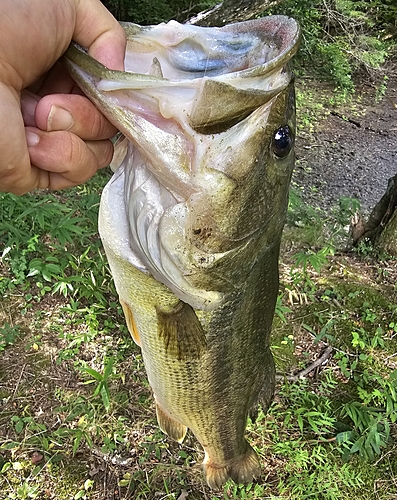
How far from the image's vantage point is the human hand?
47.6 inches

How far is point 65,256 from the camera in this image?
3.45 metres

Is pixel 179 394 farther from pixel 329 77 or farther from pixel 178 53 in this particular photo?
pixel 329 77

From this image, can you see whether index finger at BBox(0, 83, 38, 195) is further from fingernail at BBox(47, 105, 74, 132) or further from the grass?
the grass

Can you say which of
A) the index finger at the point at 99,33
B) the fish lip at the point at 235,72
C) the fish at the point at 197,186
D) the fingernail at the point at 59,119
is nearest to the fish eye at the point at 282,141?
the fish at the point at 197,186

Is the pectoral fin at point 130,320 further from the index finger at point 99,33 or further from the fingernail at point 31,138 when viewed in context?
the index finger at point 99,33

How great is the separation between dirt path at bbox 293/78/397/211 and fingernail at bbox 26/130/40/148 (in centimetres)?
549

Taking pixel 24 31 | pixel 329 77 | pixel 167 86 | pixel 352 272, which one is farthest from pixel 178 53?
pixel 329 77

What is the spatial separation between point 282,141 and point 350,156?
681cm

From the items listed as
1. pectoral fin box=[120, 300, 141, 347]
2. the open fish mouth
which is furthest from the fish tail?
the open fish mouth

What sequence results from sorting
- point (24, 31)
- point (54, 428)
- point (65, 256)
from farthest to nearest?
1. point (65, 256)
2. point (54, 428)
3. point (24, 31)

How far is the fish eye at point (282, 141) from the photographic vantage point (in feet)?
4.71

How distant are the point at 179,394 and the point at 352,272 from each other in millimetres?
2949

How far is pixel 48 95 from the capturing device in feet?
4.45

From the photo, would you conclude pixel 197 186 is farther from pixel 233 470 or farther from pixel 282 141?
pixel 233 470
